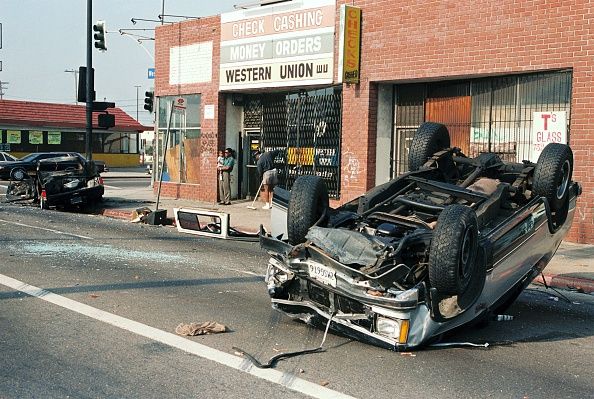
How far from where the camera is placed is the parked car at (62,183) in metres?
20.1

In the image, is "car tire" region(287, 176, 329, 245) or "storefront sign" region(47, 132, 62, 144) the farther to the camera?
"storefront sign" region(47, 132, 62, 144)

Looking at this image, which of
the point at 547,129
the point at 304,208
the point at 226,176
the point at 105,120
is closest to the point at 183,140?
the point at 226,176

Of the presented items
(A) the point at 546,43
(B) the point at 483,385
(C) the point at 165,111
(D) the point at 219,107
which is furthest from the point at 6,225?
(B) the point at 483,385

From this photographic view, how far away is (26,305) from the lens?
304 inches

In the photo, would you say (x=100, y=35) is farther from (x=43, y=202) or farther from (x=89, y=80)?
(x=43, y=202)

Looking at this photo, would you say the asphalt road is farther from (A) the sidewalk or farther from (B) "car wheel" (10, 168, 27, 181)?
(B) "car wheel" (10, 168, 27, 181)

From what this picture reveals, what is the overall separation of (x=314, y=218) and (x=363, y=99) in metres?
11.2

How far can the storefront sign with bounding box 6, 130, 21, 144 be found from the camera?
159 feet

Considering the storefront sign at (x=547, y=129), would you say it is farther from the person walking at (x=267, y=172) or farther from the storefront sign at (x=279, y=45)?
the person walking at (x=267, y=172)

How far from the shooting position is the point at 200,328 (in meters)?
6.77

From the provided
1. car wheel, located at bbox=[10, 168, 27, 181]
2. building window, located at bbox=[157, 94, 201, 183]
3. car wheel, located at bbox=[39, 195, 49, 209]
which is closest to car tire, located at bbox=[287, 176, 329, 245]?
car wheel, located at bbox=[39, 195, 49, 209]

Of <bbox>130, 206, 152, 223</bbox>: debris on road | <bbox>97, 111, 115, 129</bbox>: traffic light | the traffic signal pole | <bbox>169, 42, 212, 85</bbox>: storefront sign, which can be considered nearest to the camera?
<bbox>130, 206, 152, 223</bbox>: debris on road

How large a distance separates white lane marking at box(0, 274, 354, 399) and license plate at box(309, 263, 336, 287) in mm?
903

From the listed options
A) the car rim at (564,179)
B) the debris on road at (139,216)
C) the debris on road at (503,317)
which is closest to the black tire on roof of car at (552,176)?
the car rim at (564,179)
